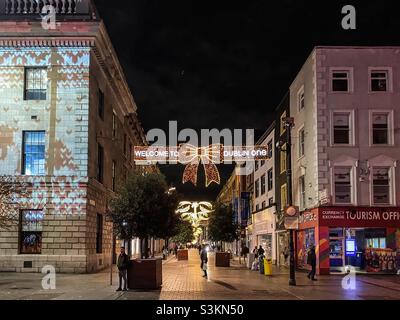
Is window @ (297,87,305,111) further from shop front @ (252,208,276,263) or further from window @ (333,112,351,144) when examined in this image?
shop front @ (252,208,276,263)

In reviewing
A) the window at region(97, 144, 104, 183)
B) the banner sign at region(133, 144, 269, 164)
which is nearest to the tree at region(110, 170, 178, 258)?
the window at region(97, 144, 104, 183)

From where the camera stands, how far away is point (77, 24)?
3488 cm

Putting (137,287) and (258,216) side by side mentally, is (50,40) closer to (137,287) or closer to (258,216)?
(137,287)

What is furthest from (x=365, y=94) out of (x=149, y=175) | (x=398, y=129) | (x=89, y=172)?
(x=89, y=172)

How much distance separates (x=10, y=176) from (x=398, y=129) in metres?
22.5

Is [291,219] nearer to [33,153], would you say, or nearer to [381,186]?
[381,186]

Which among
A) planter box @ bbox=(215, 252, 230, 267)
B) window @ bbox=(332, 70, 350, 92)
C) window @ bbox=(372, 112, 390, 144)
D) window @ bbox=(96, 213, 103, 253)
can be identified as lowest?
planter box @ bbox=(215, 252, 230, 267)

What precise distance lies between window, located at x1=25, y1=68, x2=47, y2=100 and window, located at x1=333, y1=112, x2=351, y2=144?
1722 cm

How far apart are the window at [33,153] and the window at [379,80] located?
19.7 meters

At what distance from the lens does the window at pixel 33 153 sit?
114 feet

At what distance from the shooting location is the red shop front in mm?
34281

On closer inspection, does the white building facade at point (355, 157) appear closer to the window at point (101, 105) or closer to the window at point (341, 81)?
the window at point (341, 81)

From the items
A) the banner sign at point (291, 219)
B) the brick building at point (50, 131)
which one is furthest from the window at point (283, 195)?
the banner sign at point (291, 219)

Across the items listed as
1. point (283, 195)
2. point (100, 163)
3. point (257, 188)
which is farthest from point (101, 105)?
point (257, 188)
